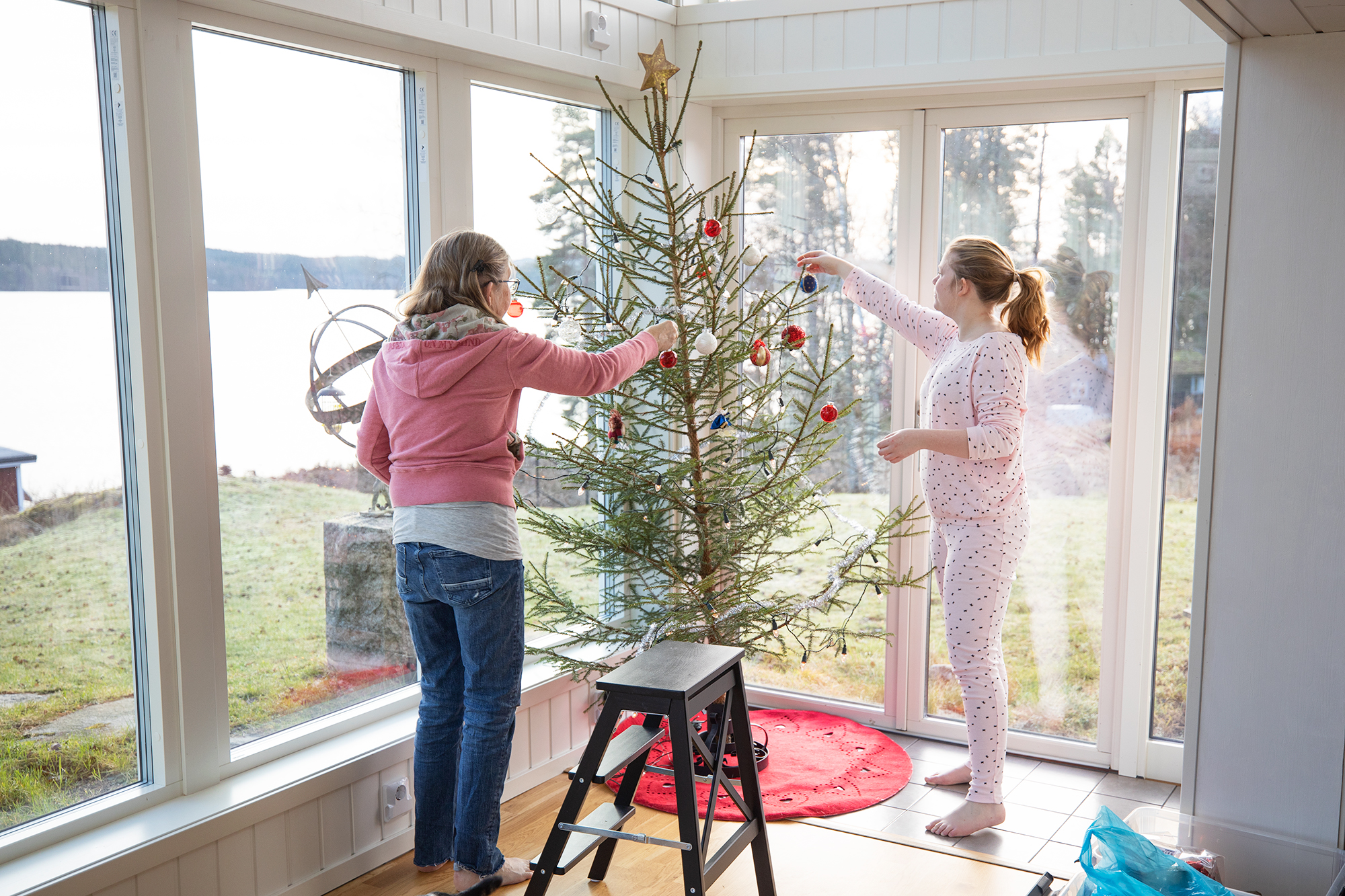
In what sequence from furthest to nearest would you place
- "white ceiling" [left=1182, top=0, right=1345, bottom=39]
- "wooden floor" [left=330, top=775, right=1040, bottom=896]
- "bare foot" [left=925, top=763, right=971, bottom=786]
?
"bare foot" [left=925, top=763, right=971, bottom=786] → "wooden floor" [left=330, top=775, right=1040, bottom=896] → "white ceiling" [left=1182, top=0, right=1345, bottom=39]

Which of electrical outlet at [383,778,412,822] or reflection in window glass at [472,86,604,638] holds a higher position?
reflection in window glass at [472,86,604,638]

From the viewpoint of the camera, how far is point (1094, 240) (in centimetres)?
332

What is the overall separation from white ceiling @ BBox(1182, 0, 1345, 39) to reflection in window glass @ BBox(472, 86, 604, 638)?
178 cm

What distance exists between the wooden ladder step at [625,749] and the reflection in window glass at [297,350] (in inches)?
33.3

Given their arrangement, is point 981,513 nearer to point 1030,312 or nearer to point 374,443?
point 1030,312

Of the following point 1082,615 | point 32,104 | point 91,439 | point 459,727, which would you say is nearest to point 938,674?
point 1082,615

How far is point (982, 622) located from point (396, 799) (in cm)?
161

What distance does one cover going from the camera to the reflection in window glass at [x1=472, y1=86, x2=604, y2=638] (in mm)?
3230

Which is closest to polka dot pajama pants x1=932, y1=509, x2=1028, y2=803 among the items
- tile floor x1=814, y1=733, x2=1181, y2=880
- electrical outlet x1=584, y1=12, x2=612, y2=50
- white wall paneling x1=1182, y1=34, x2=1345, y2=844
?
tile floor x1=814, y1=733, x2=1181, y2=880

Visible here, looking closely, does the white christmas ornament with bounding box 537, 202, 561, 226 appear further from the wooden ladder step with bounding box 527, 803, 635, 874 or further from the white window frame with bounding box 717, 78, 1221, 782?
the wooden ladder step with bounding box 527, 803, 635, 874

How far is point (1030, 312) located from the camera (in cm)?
292

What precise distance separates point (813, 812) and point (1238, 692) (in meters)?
1.26

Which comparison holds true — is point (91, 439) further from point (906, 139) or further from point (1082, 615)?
point (1082, 615)

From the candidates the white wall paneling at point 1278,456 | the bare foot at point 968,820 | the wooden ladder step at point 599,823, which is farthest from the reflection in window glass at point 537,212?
the white wall paneling at point 1278,456
